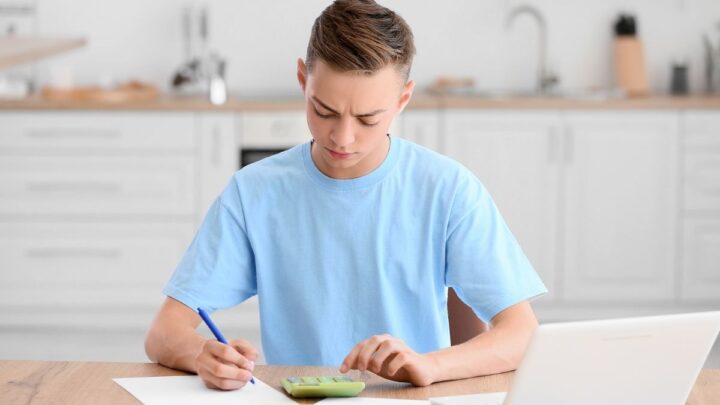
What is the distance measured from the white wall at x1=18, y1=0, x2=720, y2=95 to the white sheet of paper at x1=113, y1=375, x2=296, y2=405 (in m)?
3.74

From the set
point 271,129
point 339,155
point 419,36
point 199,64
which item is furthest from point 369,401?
point 419,36

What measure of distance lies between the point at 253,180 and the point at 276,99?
291 cm

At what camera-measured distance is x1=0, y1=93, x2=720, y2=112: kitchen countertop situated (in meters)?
4.70

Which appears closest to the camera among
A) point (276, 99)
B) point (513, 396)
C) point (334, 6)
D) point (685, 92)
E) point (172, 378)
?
point (513, 396)

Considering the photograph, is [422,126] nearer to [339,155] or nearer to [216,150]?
[216,150]

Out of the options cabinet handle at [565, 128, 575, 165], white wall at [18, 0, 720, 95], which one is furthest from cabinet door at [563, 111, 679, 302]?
white wall at [18, 0, 720, 95]

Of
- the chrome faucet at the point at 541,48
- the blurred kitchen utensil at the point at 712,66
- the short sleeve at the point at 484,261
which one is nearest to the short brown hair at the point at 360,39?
the short sleeve at the point at 484,261

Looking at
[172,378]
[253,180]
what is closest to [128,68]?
[253,180]

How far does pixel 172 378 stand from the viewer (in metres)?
1.66

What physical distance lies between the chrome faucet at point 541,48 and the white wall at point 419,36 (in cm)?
3

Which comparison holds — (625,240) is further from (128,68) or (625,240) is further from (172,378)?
(172,378)

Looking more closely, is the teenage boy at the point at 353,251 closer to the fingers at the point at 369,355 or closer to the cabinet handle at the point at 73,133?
the fingers at the point at 369,355

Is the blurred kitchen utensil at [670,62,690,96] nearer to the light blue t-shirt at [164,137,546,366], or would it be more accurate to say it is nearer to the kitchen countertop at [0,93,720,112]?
Answer: the kitchen countertop at [0,93,720,112]

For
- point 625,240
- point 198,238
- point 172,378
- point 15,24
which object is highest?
point 15,24
